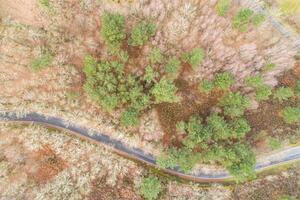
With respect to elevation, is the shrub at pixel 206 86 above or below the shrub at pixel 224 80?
below

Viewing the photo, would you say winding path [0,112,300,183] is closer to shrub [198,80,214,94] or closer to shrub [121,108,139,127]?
shrub [121,108,139,127]

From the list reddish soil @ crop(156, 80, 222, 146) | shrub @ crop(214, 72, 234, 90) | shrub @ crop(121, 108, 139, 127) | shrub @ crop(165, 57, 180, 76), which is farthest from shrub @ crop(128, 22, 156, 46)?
shrub @ crop(214, 72, 234, 90)

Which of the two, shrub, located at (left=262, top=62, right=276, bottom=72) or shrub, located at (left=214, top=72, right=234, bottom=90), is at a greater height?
shrub, located at (left=262, top=62, right=276, bottom=72)

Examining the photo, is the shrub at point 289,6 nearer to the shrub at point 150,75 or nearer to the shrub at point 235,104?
the shrub at point 235,104

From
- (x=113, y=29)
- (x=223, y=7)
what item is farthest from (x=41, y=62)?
(x=223, y=7)

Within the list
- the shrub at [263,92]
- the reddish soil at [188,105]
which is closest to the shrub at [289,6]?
the shrub at [263,92]

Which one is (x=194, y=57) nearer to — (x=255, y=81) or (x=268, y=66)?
(x=255, y=81)

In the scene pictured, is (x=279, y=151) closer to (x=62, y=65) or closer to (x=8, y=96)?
(x=62, y=65)
